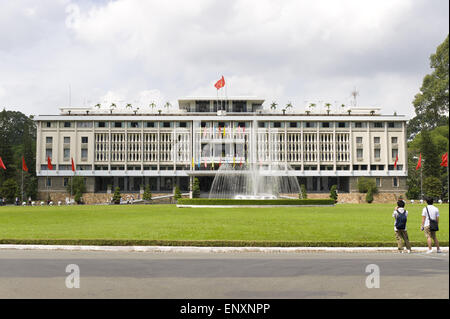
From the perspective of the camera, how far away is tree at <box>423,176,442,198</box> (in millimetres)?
76069

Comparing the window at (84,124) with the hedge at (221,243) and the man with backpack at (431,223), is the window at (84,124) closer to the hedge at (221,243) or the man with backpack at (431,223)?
the hedge at (221,243)

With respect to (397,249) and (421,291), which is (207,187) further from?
(421,291)

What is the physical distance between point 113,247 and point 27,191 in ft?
267

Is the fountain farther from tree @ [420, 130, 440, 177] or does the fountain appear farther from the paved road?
the paved road

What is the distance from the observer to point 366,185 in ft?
297

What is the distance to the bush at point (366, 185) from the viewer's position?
90.1 m

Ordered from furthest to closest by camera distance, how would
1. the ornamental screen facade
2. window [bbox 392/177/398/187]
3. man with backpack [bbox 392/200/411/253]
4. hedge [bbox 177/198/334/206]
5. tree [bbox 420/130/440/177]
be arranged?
the ornamental screen facade < window [bbox 392/177/398/187] < tree [bbox 420/130/440/177] < hedge [bbox 177/198/334/206] < man with backpack [bbox 392/200/411/253]

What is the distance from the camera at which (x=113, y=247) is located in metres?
16.2

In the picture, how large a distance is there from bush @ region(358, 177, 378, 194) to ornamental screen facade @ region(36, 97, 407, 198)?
297 centimetres

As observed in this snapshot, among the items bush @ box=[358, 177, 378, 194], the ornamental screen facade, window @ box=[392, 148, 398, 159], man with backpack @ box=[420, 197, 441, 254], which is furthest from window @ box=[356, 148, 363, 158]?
man with backpack @ box=[420, 197, 441, 254]

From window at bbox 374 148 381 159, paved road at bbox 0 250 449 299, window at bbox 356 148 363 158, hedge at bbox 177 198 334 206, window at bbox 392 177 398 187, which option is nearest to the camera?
paved road at bbox 0 250 449 299

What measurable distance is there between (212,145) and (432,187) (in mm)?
45046

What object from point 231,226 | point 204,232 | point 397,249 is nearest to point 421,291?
point 397,249

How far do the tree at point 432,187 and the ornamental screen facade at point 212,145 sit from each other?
1629 centimetres
